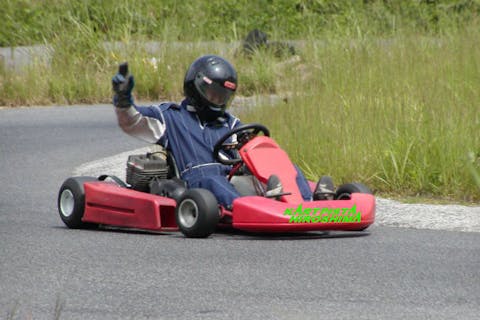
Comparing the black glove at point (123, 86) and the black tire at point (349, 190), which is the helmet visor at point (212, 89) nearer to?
the black glove at point (123, 86)

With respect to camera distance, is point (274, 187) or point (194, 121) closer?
point (274, 187)

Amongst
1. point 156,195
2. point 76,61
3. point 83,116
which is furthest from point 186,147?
point 76,61

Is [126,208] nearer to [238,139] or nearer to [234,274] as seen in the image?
[238,139]

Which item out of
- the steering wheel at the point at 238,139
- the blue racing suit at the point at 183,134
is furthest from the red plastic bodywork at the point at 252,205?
the blue racing suit at the point at 183,134

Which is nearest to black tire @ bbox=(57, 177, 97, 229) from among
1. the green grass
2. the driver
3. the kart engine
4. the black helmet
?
the kart engine

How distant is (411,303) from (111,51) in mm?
13372

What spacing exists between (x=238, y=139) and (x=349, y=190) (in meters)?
0.85

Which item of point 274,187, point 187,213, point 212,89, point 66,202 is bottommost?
point 66,202

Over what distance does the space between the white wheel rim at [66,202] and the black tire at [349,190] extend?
6.40ft

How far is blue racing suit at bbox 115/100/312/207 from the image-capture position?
8.38 meters

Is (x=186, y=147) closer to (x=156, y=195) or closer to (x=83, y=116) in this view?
(x=156, y=195)

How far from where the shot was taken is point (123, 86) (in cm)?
813

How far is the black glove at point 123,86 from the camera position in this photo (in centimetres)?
808

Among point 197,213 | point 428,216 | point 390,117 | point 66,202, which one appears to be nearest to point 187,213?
point 197,213
